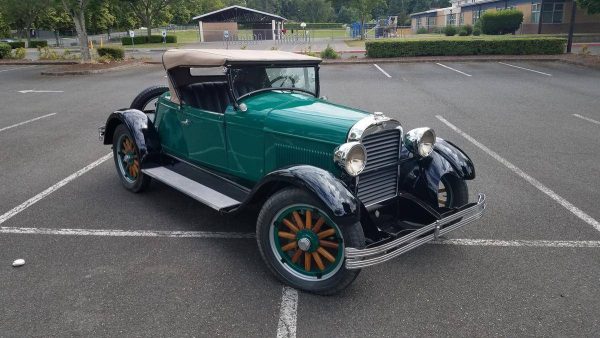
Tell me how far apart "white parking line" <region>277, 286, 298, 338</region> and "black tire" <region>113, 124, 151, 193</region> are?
2.59 meters

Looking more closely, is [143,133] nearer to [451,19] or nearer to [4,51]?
[4,51]

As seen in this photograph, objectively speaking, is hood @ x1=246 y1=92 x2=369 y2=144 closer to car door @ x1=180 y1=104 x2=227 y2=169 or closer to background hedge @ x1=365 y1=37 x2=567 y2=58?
car door @ x1=180 y1=104 x2=227 y2=169

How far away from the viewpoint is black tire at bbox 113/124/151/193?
5.11m

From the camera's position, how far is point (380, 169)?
12.1 feet

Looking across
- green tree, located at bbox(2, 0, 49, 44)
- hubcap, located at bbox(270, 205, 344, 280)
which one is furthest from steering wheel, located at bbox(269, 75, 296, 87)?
green tree, located at bbox(2, 0, 49, 44)

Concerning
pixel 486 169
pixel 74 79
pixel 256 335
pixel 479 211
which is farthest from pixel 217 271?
pixel 74 79

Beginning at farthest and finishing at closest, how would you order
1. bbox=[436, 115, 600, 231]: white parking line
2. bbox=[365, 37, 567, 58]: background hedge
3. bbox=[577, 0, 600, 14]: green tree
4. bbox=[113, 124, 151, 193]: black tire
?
bbox=[365, 37, 567, 58]: background hedge < bbox=[577, 0, 600, 14]: green tree < bbox=[113, 124, 151, 193]: black tire < bbox=[436, 115, 600, 231]: white parking line

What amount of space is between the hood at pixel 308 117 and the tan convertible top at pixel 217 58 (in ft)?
1.32

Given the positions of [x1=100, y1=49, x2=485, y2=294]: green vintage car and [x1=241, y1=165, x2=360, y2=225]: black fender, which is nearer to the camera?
[x1=241, y1=165, x2=360, y2=225]: black fender

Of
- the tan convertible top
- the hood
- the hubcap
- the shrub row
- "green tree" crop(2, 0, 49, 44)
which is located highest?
"green tree" crop(2, 0, 49, 44)

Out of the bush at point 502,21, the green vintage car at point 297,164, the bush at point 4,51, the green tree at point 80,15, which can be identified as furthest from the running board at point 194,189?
the bush at point 502,21

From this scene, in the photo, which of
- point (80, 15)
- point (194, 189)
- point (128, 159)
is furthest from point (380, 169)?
point (80, 15)

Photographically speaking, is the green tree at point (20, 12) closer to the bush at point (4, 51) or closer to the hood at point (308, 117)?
the bush at point (4, 51)

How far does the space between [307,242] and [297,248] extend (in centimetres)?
16
